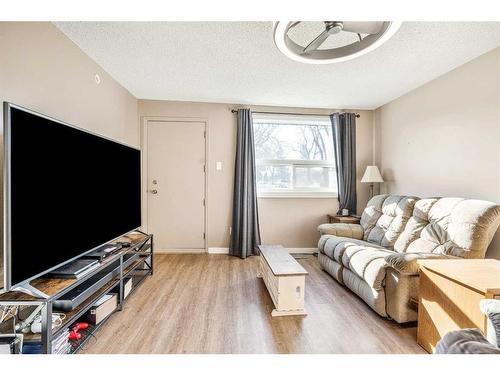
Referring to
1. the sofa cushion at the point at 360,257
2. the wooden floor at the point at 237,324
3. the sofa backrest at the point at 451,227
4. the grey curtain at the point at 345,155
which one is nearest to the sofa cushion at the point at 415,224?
the sofa backrest at the point at 451,227

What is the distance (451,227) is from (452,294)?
0.88 metres

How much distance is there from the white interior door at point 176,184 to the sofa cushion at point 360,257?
1.97m

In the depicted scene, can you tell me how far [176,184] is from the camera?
3715 mm

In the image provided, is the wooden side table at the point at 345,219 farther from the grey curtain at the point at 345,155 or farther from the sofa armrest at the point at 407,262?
the sofa armrest at the point at 407,262

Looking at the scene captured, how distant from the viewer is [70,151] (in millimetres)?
1588

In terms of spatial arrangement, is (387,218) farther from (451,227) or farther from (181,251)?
(181,251)

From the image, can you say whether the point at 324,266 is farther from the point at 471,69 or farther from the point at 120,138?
the point at 120,138

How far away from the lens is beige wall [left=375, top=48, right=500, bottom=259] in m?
2.15

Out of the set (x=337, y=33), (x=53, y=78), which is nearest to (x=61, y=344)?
(x=53, y=78)

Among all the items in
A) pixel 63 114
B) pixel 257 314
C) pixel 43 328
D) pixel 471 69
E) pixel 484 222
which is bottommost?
pixel 257 314

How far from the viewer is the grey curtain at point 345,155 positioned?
3779 mm

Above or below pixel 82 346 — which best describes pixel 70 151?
above

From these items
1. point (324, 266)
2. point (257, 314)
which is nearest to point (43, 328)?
point (257, 314)
